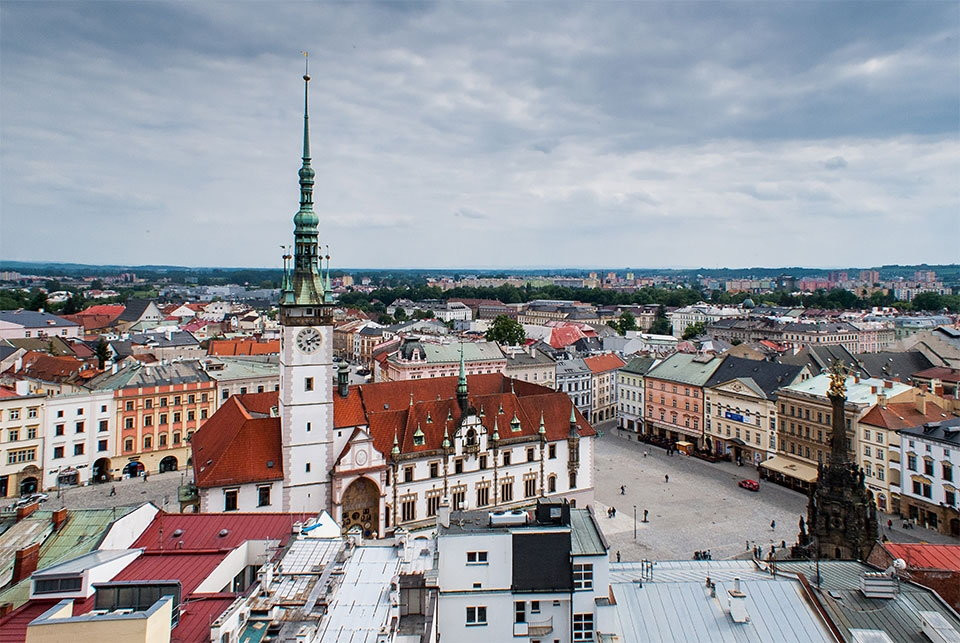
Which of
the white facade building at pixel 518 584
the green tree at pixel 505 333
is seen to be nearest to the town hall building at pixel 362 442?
the white facade building at pixel 518 584

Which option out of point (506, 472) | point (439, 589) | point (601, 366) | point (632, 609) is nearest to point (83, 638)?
point (439, 589)

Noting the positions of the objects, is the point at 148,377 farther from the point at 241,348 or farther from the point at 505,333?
the point at 505,333

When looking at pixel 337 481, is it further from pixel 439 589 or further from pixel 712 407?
pixel 712 407

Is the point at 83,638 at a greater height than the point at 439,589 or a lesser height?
greater

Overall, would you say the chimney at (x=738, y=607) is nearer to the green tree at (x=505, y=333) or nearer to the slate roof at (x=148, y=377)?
the slate roof at (x=148, y=377)

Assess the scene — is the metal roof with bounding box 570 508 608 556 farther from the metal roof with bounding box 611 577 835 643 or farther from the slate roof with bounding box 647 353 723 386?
the slate roof with bounding box 647 353 723 386
